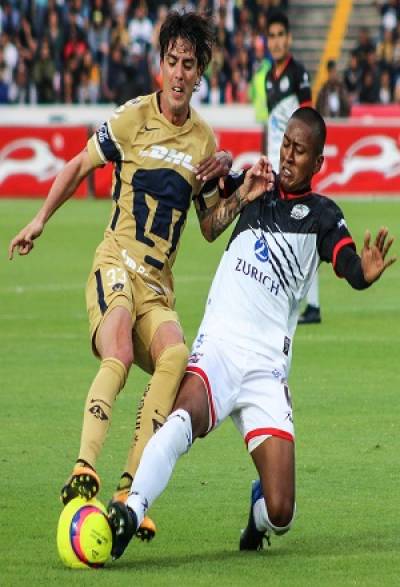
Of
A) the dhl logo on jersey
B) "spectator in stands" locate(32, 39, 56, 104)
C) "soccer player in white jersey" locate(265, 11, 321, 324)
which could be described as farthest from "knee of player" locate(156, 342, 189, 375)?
"spectator in stands" locate(32, 39, 56, 104)

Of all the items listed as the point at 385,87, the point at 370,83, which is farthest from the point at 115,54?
the point at 385,87

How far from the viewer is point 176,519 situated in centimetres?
789

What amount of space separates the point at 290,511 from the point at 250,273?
1109 mm

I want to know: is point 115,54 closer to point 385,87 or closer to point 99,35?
point 99,35

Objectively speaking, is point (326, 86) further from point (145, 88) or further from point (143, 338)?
point (143, 338)

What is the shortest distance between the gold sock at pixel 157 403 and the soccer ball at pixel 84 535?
53 cm

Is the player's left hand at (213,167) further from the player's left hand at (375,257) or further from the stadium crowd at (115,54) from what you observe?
the stadium crowd at (115,54)

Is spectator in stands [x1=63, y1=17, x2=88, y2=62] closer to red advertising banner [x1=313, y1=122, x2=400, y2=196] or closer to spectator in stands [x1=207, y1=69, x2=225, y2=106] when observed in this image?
spectator in stands [x1=207, y1=69, x2=225, y2=106]

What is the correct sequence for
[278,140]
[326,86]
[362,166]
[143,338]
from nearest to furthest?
[143,338], [278,140], [362,166], [326,86]

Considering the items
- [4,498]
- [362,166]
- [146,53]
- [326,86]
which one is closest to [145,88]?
[146,53]

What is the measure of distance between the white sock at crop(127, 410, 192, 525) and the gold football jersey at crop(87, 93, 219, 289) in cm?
114

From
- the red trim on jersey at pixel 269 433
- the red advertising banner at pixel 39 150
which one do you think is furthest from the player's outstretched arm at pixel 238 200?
the red advertising banner at pixel 39 150

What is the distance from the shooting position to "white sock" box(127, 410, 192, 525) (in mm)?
6750

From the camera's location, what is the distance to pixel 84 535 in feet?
22.0
